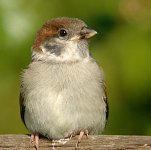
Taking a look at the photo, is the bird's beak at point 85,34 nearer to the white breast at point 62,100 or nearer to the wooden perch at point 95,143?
the white breast at point 62,100

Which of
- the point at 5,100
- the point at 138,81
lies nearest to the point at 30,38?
the point at 5,100

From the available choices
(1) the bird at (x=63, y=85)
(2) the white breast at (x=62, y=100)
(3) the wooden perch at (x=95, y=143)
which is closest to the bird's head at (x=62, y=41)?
(1) the bird at (x=63, y=85)

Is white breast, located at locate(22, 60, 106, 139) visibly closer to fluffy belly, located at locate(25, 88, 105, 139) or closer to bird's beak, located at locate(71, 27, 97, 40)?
fluffy belly, located at locate(25, 88, 105, 139)

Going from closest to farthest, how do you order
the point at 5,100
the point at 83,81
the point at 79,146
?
the point at 79,146
the point at 5,100
the point at 83,81

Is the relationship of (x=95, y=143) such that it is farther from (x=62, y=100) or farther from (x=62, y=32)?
(x=62, y=32)

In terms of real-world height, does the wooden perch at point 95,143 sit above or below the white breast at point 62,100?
below

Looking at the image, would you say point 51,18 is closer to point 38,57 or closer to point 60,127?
point 38,57
